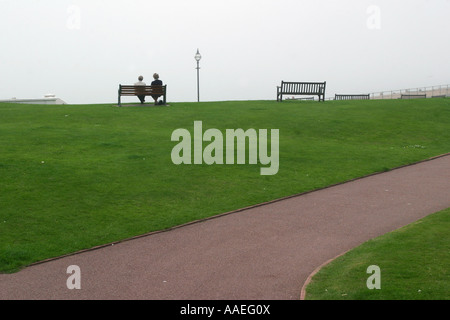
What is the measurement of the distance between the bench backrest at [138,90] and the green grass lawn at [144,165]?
1187 millimetres

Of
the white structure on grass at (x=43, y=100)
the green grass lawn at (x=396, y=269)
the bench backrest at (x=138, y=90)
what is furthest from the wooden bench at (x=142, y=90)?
the green grass lawn at (x=396, y=269)

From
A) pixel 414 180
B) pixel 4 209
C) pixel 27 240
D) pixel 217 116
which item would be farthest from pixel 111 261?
pixel 217 116

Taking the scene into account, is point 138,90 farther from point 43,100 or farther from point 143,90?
point 43,100

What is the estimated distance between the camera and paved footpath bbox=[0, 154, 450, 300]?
23.9ft

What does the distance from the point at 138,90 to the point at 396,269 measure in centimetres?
Answer: 2138

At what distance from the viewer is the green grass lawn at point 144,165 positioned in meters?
10.3

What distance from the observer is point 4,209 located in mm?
10617

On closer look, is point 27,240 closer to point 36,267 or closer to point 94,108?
point 36,267

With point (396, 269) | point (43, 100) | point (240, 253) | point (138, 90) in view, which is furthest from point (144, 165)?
point (43, 100)

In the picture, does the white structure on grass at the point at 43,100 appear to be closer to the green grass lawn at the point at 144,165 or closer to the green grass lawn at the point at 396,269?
the green grass lawn at the point at 144,165

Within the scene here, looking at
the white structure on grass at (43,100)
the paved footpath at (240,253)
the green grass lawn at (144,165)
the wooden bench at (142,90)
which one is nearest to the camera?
the paved footpath at (240,253)

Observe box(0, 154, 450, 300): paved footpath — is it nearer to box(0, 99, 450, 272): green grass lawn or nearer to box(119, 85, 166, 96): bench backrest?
box(0, 99, 450, 272): green grass lawn

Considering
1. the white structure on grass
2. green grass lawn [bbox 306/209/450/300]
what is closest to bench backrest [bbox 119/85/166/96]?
the white structure on grass
